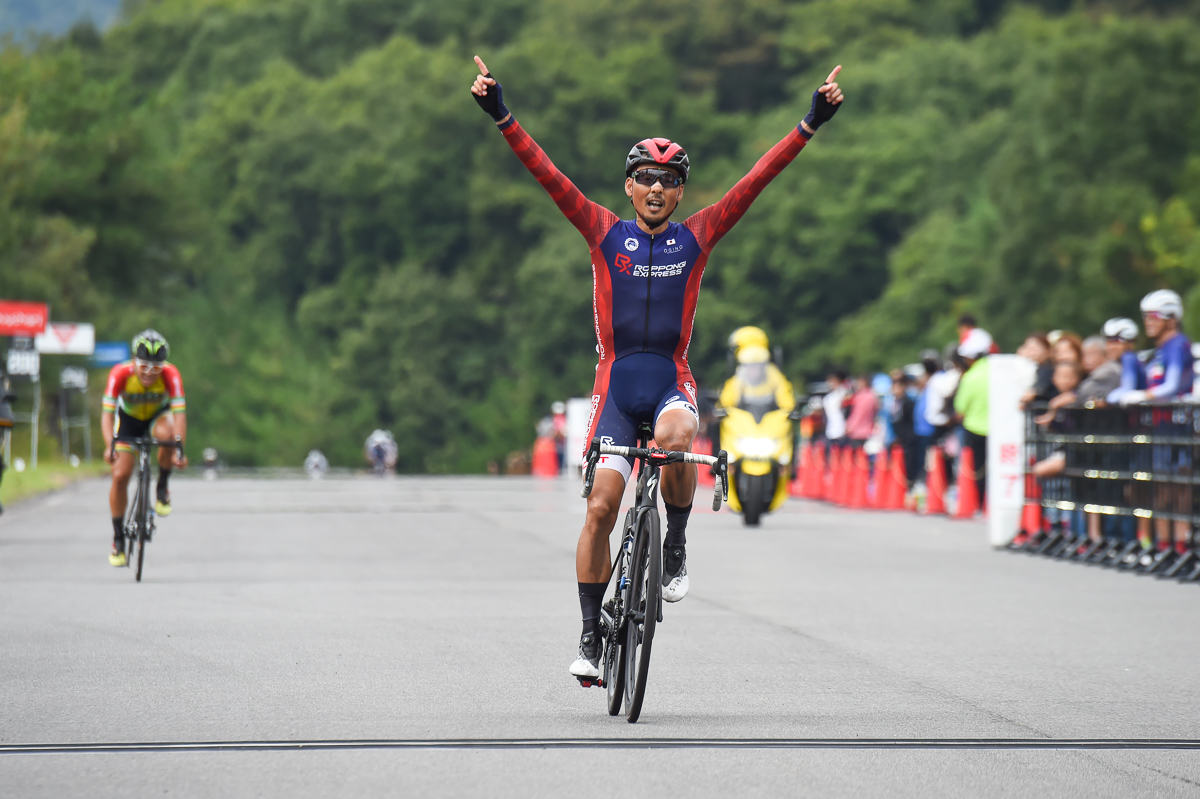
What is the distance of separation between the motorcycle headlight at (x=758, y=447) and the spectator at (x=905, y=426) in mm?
4838

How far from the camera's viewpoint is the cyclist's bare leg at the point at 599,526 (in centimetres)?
786

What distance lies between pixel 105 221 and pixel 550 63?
26503 millimetres

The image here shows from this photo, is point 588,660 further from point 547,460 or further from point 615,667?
point 547,460

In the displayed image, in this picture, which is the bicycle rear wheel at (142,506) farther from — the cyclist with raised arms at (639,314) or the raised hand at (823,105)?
the raised hand at (823,105)

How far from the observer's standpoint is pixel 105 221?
183 feet

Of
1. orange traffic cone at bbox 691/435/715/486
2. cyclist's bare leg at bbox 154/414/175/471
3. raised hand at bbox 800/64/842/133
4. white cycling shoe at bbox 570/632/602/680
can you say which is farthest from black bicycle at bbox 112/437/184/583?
orange traffic cone at bbox 691/435/715/486

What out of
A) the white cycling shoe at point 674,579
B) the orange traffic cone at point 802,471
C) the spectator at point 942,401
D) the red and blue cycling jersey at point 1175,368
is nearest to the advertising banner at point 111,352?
the orange traffic cone at point 802,471

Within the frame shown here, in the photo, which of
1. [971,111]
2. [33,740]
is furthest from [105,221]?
[33,740]

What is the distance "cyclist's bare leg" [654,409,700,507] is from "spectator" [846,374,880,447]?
64.9 feet

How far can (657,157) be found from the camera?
26.7ft

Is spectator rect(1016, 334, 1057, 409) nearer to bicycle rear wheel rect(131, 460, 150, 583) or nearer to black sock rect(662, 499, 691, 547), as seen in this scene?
bicycle rear wheel rect(131, 460, 150, 583)

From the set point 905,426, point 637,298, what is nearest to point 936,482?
point 905,426

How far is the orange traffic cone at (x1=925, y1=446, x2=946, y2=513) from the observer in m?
24.4

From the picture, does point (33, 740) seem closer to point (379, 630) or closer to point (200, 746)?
point (200, 746)
